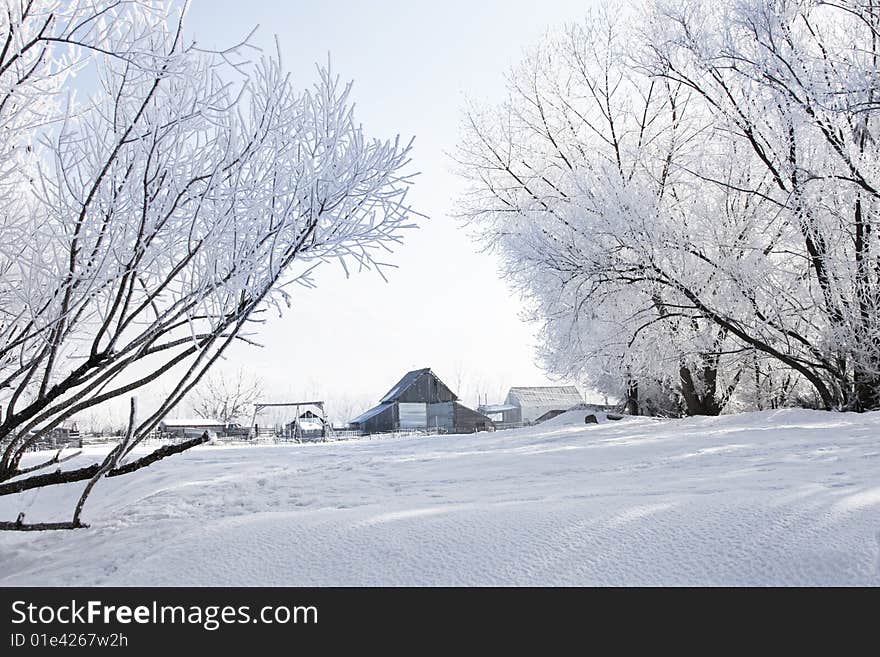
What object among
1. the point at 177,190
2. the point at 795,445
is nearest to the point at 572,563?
the point at 177,190

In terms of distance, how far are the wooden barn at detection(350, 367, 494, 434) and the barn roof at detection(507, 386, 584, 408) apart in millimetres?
12358

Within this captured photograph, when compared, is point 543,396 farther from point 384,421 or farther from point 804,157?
point 804,157

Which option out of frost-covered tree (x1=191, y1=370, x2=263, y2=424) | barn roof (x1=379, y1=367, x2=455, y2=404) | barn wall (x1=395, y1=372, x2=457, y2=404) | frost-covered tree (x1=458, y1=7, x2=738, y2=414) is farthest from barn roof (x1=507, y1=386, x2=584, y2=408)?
frost-covered tree (x1=458, y1=7, x2=738, y2=414)

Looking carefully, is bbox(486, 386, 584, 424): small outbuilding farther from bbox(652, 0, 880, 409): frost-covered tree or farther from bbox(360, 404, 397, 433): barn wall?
bbox(652, 0, 880, 409): frost-covered tree

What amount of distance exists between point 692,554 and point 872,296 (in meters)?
9.40

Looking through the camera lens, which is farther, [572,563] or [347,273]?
[347,273]

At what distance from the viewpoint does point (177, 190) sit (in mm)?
2799

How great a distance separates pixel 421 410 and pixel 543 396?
53.7ft

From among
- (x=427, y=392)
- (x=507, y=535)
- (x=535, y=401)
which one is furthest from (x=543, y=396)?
(x=507, y=535)

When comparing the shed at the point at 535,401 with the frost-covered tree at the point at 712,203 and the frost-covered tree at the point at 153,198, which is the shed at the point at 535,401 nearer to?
the frost-covered tree at the point at 712,203
